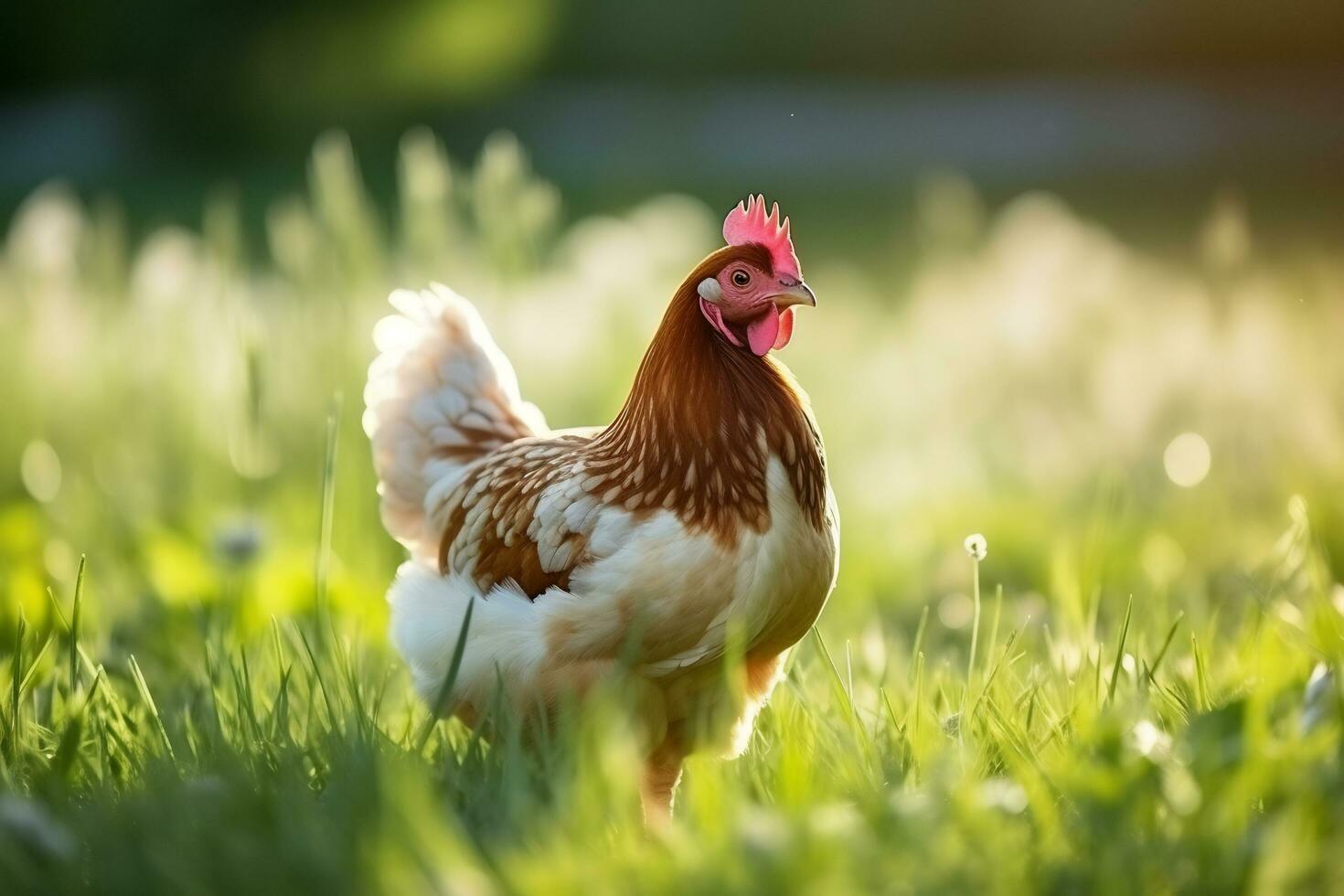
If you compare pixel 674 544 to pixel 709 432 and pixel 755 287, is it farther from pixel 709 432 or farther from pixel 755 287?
pixel 755 287

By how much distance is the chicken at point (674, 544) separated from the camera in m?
2.54

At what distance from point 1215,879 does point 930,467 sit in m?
3.21

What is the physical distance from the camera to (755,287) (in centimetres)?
271

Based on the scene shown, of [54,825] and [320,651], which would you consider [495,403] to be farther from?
[54,825]

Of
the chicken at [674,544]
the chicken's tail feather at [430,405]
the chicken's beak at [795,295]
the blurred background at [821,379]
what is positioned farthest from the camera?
the blurred background at [821,379]

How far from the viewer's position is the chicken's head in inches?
106

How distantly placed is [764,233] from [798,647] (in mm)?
1266

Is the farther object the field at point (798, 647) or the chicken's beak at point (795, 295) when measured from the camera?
the chicken's beak at point (795, 295)

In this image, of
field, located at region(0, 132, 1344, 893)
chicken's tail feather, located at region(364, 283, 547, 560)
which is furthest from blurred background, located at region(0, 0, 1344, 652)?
chicken's tail feather, located at region(364, 283, 547, 560)

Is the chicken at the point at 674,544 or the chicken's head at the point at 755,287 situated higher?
the chicken's head at the point at 755,287

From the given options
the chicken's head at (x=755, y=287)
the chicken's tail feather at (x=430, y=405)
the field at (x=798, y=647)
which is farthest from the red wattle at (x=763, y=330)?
the chicken's tail feather at (x=430, y=405)

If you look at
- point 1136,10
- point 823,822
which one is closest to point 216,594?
point 823,822

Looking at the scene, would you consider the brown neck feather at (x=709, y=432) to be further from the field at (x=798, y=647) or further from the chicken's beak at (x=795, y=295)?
the field at (x=798, y=647)

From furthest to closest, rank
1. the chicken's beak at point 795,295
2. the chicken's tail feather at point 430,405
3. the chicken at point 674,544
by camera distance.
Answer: the chicken's tail feather at point 430,405 < the chicken's beak at point 795,295 < the chicken at point 674,544
